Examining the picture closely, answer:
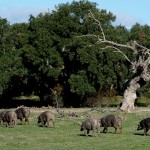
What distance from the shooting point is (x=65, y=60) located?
210 ft

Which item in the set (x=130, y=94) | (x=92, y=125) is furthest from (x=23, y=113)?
(x=130, y=94)

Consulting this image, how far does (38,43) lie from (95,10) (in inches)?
338

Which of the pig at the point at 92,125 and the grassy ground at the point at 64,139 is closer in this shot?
the grassy ground at the point at 64,139

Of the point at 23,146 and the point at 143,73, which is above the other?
the point at 143,73

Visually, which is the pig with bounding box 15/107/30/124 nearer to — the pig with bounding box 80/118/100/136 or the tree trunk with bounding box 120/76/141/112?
the pig with bounding box 80/118/100/136

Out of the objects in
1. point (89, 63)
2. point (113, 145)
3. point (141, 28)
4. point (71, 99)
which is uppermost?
point (141, 28)

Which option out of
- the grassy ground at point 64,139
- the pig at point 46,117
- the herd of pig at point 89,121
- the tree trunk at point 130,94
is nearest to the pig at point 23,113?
the herd of pig at point 89,121

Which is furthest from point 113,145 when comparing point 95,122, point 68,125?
point 68,125

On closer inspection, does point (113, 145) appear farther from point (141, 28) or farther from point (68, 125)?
point (141, 28)

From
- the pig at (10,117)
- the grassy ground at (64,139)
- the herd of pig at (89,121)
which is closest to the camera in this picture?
the grassy ground at (64,139)

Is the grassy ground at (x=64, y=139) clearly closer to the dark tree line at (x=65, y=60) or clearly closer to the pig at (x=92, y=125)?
the pig at (x=92, y=125)

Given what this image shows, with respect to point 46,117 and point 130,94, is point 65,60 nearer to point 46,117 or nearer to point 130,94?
point 130,94

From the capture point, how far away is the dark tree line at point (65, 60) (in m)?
60.9

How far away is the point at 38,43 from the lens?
205 ft
